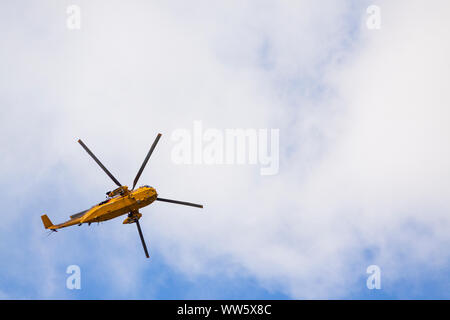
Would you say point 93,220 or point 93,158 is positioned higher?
point 93,158
